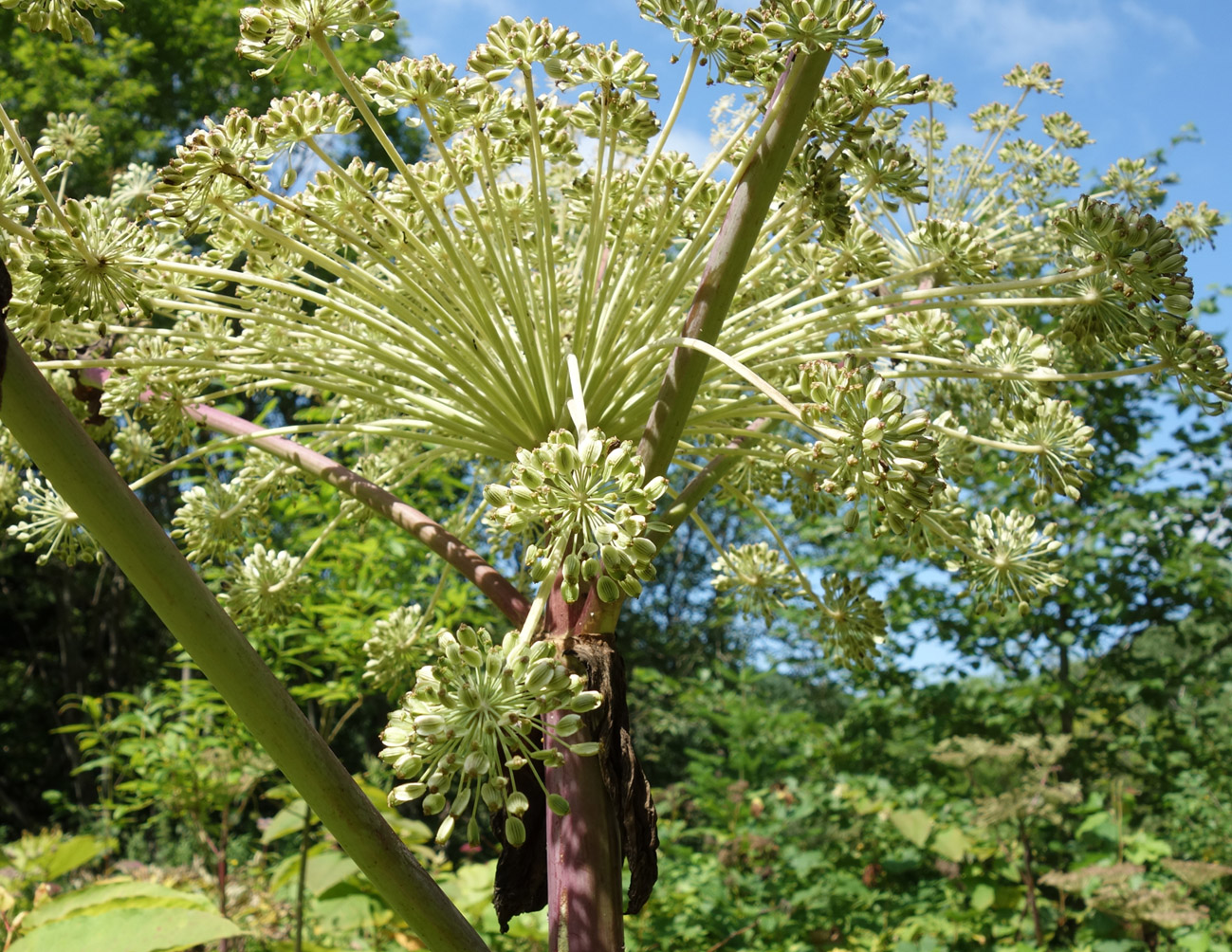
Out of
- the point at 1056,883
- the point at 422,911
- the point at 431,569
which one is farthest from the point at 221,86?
the point at 422,911

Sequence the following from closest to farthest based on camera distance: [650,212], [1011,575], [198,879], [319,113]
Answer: [319,113] → [1011,575] → [650,212] → [198,879]

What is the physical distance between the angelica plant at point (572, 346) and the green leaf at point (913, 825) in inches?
132

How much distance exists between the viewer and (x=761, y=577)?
1.91 metres

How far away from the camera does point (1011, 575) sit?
1.50 metres

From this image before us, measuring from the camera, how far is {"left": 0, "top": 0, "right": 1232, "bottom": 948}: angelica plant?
976 millimetres

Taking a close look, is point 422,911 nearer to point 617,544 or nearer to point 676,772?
point 617,544

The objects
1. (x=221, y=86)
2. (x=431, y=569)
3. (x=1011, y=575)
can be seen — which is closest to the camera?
(x=1011, y=575)

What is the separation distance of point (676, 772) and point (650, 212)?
55.8ft

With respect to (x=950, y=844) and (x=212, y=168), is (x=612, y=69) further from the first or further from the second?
(x=950, y=844)

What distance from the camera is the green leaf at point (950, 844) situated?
4.72m

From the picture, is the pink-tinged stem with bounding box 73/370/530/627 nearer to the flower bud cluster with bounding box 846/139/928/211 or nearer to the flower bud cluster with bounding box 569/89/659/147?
the flower bud cluster with bounding box 569/89/659/147

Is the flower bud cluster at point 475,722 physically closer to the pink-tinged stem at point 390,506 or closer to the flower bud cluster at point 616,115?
the pink-tinged stem at point 390,506

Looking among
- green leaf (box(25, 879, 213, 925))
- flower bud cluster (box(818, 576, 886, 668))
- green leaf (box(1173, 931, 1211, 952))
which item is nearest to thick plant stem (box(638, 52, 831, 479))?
flower bud cluster (box(818, 576, 886, 668))

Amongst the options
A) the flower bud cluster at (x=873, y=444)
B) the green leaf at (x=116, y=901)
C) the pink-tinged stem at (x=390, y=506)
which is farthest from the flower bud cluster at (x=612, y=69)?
the green leaf at (x=116, y=901)
